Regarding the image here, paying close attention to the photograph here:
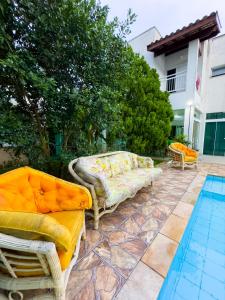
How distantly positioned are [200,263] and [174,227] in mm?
Result: 504

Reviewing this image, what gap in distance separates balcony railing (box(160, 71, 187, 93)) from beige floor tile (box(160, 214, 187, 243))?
6.70m

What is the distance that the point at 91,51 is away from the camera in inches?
103

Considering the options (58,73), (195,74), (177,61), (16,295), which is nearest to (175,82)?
(195,74)

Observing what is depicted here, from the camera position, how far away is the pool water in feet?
4.58

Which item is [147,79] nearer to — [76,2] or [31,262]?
[76,2]

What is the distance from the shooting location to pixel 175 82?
25.2 ft

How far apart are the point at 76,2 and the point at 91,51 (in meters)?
0.66

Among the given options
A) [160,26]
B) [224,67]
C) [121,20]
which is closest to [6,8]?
[121,20]

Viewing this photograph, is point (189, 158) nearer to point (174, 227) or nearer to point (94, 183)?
point (174, 227)

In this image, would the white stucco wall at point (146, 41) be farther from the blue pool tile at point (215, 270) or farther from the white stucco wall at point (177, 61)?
the blue pool tile at point (215, 270)

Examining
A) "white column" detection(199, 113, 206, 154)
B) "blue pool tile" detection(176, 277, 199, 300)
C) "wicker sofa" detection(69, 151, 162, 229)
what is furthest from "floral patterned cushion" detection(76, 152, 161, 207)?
"white column" detection(199, 113, 206, 154)

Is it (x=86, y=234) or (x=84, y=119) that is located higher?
(x=84, y=119)

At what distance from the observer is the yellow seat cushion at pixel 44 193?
1592 millimetres

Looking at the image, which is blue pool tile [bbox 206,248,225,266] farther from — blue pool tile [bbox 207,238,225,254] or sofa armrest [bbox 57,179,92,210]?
sofa armrest [bbox 57,179,92,210]
